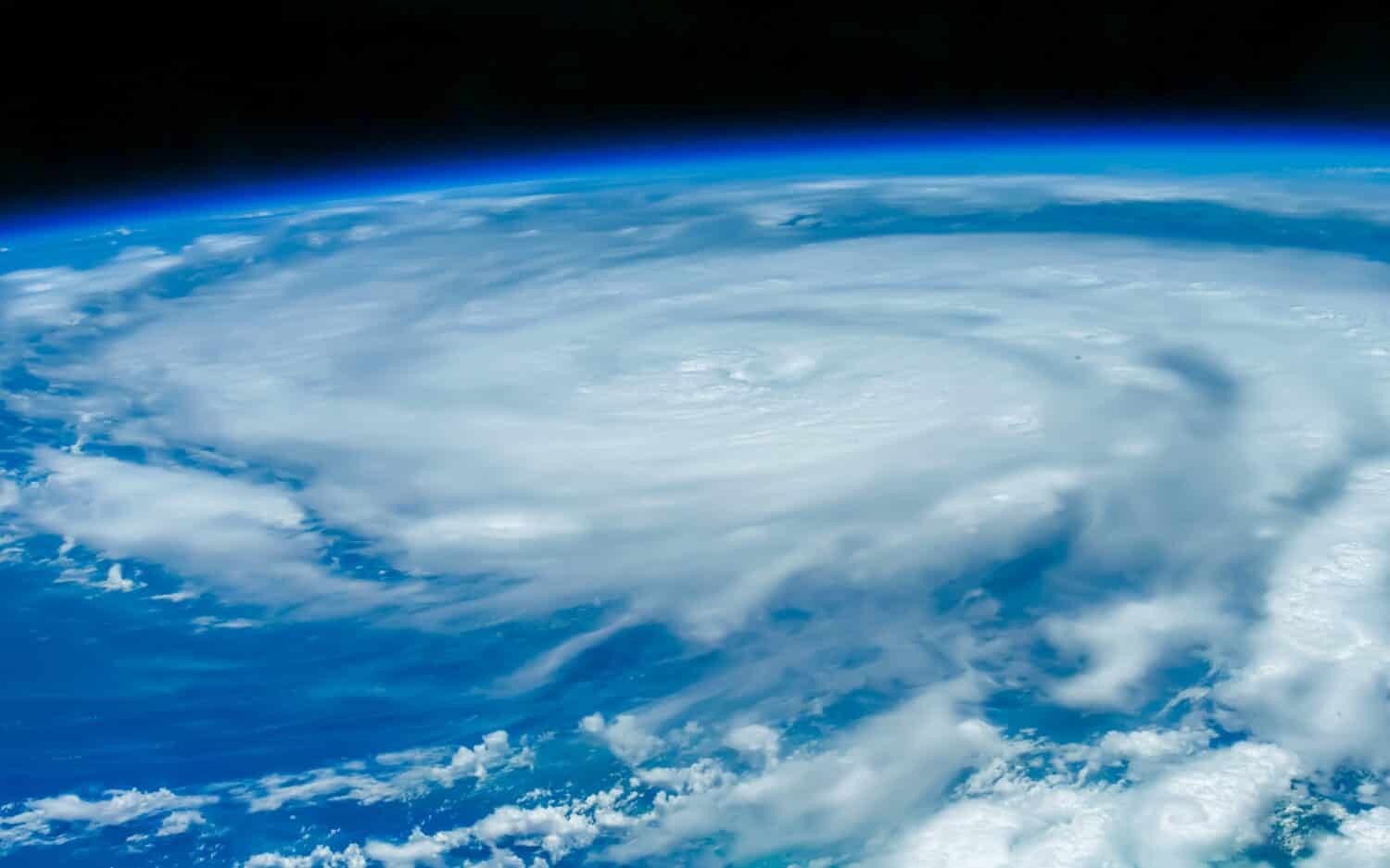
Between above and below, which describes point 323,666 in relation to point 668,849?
above

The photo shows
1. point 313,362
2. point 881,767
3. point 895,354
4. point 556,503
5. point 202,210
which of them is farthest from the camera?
point 202,210

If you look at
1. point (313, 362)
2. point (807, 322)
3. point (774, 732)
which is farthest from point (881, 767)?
point (313, 362)

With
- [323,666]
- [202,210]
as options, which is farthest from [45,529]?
[202,210]

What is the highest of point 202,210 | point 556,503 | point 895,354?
point 202,210

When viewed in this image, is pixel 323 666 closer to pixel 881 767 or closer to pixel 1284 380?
pixel 881 767

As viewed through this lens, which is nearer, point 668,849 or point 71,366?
point 668,849

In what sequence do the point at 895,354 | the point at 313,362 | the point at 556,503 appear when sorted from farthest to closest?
the point at 313,362, the point at 895,354, the point at 556,503

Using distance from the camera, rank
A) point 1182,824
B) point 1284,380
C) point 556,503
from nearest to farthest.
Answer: point 1182,824 < point 556,503 < point 1284,380

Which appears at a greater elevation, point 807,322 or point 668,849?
point 807,322

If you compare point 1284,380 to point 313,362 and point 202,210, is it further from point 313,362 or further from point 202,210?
point 202,210
